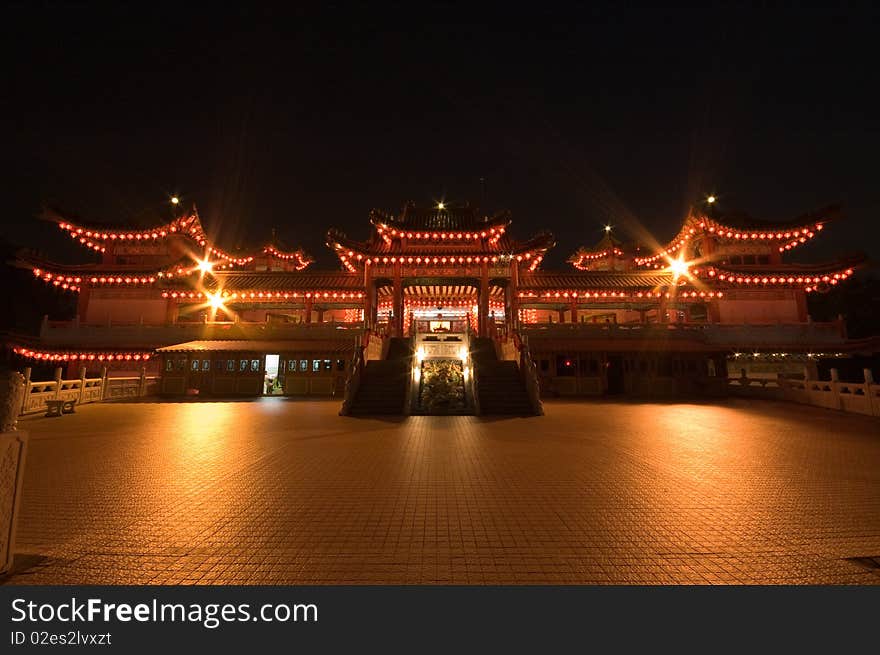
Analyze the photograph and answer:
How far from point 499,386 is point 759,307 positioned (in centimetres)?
2128

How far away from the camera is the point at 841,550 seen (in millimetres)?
3748

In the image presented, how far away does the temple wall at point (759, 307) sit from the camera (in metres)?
24.7

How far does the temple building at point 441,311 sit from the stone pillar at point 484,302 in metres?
0.06

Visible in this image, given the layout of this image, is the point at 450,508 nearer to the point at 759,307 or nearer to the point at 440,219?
the point at 440,219

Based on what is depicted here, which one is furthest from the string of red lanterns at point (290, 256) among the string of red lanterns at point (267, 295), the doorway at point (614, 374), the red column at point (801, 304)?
the red column at point (801, 304)

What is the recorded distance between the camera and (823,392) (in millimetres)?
15445

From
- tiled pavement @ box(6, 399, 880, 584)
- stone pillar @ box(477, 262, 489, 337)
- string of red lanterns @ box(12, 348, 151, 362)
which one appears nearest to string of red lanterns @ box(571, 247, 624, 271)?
stone pillar @ box(477, 262, 489, 337)

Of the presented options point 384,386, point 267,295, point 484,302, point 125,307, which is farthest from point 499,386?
point 125,307

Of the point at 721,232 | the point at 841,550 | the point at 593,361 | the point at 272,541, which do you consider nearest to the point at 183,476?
the point at 272,541

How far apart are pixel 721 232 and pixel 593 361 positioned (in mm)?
13993

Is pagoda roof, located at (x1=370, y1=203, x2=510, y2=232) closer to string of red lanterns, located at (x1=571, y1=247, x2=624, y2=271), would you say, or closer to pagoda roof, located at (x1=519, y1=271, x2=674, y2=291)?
pagoda roof, located at (x1=519, y1=271, x2=674, y2=291)

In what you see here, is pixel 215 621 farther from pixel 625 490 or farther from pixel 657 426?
pixel 657 426

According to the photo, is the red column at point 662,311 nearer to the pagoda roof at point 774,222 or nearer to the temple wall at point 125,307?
the pagoda roof at point 774,222

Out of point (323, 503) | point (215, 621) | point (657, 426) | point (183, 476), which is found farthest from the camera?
point (657, 426)
